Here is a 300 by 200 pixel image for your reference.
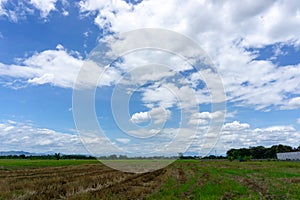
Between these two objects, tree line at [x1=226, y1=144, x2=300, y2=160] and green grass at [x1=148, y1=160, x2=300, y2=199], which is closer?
green grass at [x1=148, y1=160, x2=300, y2=199]

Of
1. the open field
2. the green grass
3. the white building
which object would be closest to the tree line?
the white building

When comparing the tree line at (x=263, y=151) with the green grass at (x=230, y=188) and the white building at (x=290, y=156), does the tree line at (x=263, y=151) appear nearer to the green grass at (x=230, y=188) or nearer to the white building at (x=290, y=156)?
the white building at (x=290, y=156)

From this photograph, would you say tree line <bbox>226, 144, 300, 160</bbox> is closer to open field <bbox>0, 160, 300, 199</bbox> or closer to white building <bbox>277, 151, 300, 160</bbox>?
white building <bbox>277, 151, 300, 160</bbox>

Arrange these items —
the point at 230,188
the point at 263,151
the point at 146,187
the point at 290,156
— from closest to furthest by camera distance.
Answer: the point at 230,188, the point at 146,187, the point at 290,156, the point at 263,151

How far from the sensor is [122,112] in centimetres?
2366

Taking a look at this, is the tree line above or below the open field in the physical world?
above

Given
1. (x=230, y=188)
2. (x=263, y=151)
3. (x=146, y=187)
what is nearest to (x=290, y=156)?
(x=263, y=151)

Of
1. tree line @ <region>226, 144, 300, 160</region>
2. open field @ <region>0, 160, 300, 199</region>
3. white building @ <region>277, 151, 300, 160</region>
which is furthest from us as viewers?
tree line @ <region>226, 144, 300, 160</region>

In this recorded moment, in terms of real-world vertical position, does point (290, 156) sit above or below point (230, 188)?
above

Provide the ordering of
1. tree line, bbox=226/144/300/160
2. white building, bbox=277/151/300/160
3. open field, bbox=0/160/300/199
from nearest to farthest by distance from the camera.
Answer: open field, bbox=0/160/300/199
white building, bbox=277/151/300/160
tree line, bbox=226/144/300/160

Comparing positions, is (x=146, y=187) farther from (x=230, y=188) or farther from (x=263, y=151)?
(x=263, y=151)

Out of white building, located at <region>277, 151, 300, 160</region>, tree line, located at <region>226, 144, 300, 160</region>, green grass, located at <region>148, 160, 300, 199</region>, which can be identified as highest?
tree line, located at <region>226, 144, 300, 160</region>

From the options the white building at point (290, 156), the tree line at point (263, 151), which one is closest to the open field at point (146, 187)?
the white building at point (290, 156)

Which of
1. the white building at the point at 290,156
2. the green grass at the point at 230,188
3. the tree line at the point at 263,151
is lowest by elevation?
the green grass at the point at 230,188
